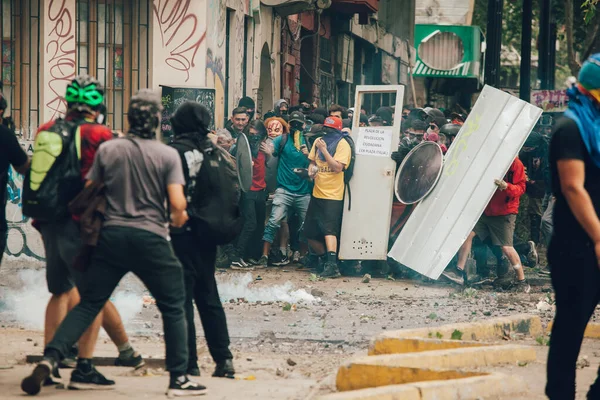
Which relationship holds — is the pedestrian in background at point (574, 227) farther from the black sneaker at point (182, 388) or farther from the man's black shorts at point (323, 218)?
the man's black shorts at point (323, 218)

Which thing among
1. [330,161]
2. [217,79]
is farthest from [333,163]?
[217,79]

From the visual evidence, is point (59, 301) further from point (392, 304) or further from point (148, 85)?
point (148, 85)

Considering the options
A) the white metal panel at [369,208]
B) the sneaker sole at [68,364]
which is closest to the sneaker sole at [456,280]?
the white metal panel at [369,208]

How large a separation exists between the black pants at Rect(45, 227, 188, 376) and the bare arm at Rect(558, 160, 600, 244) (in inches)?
79.0

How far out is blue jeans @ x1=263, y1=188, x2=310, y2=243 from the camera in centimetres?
1371

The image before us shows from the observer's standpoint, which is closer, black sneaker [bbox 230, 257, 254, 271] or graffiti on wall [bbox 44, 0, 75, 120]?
black sneaker [bbox 230, 257, 254, 271]

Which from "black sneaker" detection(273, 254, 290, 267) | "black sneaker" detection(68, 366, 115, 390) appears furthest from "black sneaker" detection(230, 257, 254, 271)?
"black sneaker" detection(68, 366, 115, 390)

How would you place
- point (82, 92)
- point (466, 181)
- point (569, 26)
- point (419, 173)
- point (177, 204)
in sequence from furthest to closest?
1. point (569, 26)
2. point (419, 173)
3. point (466, 181)
4. point (82, 92)
5. point (177, 204)

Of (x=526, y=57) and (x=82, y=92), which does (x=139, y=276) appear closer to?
(x=82, y=92)

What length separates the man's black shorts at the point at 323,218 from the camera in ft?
43.3

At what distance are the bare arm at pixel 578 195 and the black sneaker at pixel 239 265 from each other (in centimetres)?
881

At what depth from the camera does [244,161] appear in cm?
1302

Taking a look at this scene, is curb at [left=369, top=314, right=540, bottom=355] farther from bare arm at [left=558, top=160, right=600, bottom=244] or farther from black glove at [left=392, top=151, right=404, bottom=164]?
black glove at [left=392, top=151, right=404, bottom=164]

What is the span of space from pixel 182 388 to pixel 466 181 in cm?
676
